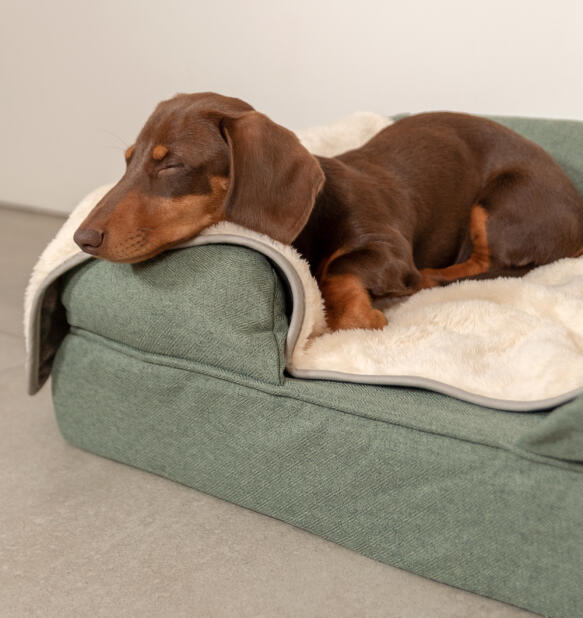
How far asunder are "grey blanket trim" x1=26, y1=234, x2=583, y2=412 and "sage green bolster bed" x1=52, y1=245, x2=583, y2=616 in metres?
0.02

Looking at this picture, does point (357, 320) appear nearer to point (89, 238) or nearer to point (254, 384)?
point (254, 384)

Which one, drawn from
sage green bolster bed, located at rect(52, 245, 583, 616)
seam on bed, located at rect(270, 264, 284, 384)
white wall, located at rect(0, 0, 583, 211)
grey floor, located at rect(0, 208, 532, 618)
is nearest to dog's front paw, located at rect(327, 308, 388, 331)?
sage green bolster bed, located at rect(52, 245, 583, 616)

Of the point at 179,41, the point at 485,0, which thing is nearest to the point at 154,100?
the point at 179,41

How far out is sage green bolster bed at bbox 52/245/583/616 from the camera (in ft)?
5.06

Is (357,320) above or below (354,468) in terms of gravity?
above

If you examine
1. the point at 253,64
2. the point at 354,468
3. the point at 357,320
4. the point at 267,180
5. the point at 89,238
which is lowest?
the point at 354,468

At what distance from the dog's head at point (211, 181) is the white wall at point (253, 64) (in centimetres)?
214

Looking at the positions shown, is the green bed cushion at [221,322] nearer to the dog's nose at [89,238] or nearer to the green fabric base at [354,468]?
the green fabric base at [354,468]

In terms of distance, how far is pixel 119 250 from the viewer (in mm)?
1830

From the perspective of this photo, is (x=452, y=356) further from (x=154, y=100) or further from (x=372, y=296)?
(x=154, y=100)

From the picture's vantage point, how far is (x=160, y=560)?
69.6 inches

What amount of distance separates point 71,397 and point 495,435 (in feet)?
4.04

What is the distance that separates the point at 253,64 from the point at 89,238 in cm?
320

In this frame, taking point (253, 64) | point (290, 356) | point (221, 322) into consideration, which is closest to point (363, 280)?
point (290, 356)
